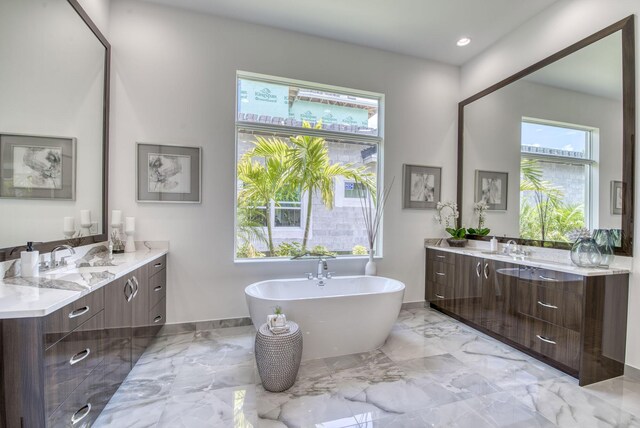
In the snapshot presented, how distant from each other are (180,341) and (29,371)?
177 cm

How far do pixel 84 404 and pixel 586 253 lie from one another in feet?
12.0

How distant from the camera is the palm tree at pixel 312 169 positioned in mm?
3525

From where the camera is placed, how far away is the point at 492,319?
294 cm

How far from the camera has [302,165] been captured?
3.55 meters

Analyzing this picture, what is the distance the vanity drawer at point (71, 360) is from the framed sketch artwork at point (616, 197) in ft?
12.5

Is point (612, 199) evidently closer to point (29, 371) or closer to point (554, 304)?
point (554, 304)

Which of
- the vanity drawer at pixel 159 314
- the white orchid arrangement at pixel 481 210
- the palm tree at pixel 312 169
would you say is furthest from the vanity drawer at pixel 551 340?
the vanity drawer at pixel 159 314

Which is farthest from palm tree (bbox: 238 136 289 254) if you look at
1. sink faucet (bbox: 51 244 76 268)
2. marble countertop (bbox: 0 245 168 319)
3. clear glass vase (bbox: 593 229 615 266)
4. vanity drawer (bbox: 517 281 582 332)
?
clear glass vase (bbox: 593 229 615 266)

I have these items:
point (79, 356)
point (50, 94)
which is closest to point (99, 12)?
point (50, 94)

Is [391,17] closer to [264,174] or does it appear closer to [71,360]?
[264,174]

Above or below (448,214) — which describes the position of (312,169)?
above

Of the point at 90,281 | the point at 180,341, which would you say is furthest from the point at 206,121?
the point at 180,341

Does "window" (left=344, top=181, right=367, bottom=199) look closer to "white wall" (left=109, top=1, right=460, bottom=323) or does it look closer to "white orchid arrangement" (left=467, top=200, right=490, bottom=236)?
"white wall" (left=109, top=1, right=460, bottom=323)

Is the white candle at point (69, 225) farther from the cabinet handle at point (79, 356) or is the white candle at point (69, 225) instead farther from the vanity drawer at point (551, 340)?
the vanity drawer at point (551, 340)
